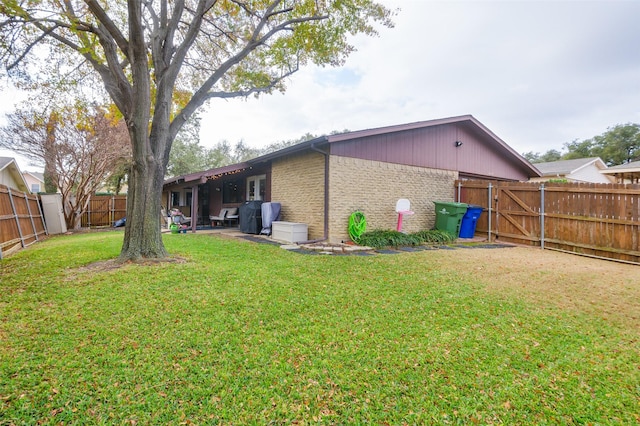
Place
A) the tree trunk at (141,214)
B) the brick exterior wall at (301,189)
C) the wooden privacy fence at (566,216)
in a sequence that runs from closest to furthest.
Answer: the tree trunk at (141,214) < the wooden privacy fence at (566,216) < the brick exterior wall at (301,189)

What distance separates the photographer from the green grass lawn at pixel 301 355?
5.81 feet

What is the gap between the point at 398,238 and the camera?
783 centimetres

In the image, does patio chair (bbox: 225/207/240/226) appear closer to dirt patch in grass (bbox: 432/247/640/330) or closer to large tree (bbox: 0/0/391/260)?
large tree (bbox: 0/0/391/260)

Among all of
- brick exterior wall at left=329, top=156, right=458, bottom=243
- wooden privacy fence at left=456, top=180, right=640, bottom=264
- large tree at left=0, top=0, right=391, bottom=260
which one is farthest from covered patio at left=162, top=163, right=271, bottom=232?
wooden privacy fence at left=456, top=180, right=640, bottom=264

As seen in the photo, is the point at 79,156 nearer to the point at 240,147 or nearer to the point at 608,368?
the point at 608,368

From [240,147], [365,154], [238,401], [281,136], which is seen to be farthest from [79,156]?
[281,136]

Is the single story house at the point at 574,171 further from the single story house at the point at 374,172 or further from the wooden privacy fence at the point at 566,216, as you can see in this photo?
the wooden privacy fence at the point at 566,216

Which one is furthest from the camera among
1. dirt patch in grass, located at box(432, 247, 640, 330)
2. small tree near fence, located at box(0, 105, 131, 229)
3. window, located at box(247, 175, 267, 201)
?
window, located at box(247, 175, 267, 201)

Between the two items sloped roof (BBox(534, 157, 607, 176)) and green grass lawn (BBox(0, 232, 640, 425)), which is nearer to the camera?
green grass lawn (BBox(0, 232, 640, 425))

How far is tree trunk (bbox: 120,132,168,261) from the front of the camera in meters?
5.39

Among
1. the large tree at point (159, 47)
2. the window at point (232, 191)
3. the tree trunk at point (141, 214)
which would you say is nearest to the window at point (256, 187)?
the window at point (232, 191)

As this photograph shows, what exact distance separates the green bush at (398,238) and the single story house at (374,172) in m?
0.54

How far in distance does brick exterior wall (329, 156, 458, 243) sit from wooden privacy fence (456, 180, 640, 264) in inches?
61.9

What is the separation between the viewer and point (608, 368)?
225cm
